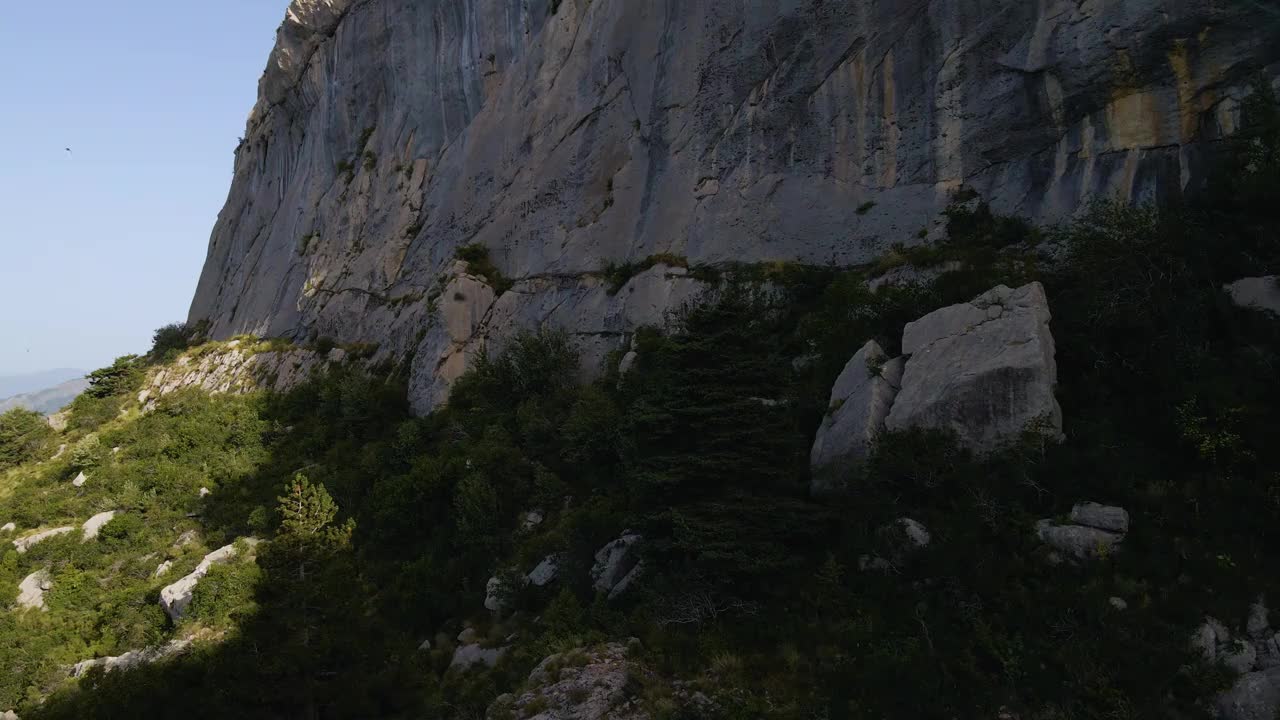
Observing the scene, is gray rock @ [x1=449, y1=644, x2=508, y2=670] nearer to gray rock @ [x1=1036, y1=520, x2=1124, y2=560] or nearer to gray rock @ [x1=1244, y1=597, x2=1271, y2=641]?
gray rock @ [x1=1036, y1=520, x2=1124, y2=560]

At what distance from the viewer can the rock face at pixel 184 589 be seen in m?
18.3

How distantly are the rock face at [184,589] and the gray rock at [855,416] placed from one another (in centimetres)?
1621

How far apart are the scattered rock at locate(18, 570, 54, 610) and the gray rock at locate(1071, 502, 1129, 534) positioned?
90.5 feet

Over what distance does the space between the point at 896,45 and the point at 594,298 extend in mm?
12512

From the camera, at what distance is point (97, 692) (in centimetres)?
1421

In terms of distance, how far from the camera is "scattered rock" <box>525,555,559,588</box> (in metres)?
15.1

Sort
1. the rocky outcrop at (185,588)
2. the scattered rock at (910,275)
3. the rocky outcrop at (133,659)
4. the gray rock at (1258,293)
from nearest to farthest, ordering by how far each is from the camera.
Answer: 1. the gray rock at (1258,293)
2. the rocky outcrop at (133,659)
3. the scattered rock at (910,275)
4. the rocky outcrop at (185,588)

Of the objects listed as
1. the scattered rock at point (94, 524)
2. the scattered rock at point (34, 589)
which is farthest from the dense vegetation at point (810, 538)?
the scattered rock at point (94, 524)

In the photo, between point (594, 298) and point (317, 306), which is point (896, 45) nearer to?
point (594, 298)

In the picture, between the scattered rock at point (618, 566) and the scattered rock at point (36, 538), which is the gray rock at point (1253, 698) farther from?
the scattered rock at point (36, 538)

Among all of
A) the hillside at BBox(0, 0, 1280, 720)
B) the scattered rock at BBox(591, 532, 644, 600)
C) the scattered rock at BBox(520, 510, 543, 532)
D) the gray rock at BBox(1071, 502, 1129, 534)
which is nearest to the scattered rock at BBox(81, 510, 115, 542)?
the hillside at BBox(0, 0, 1280, 720)

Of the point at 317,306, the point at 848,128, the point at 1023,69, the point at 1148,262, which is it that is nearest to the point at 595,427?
the point at 848,128

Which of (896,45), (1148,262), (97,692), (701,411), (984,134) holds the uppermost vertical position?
(896,45)

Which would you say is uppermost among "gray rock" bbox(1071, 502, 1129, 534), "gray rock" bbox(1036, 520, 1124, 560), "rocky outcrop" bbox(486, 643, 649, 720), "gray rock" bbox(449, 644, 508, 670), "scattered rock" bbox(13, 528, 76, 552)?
"gray rock" bbox(1071, 502, 1129, 534)
